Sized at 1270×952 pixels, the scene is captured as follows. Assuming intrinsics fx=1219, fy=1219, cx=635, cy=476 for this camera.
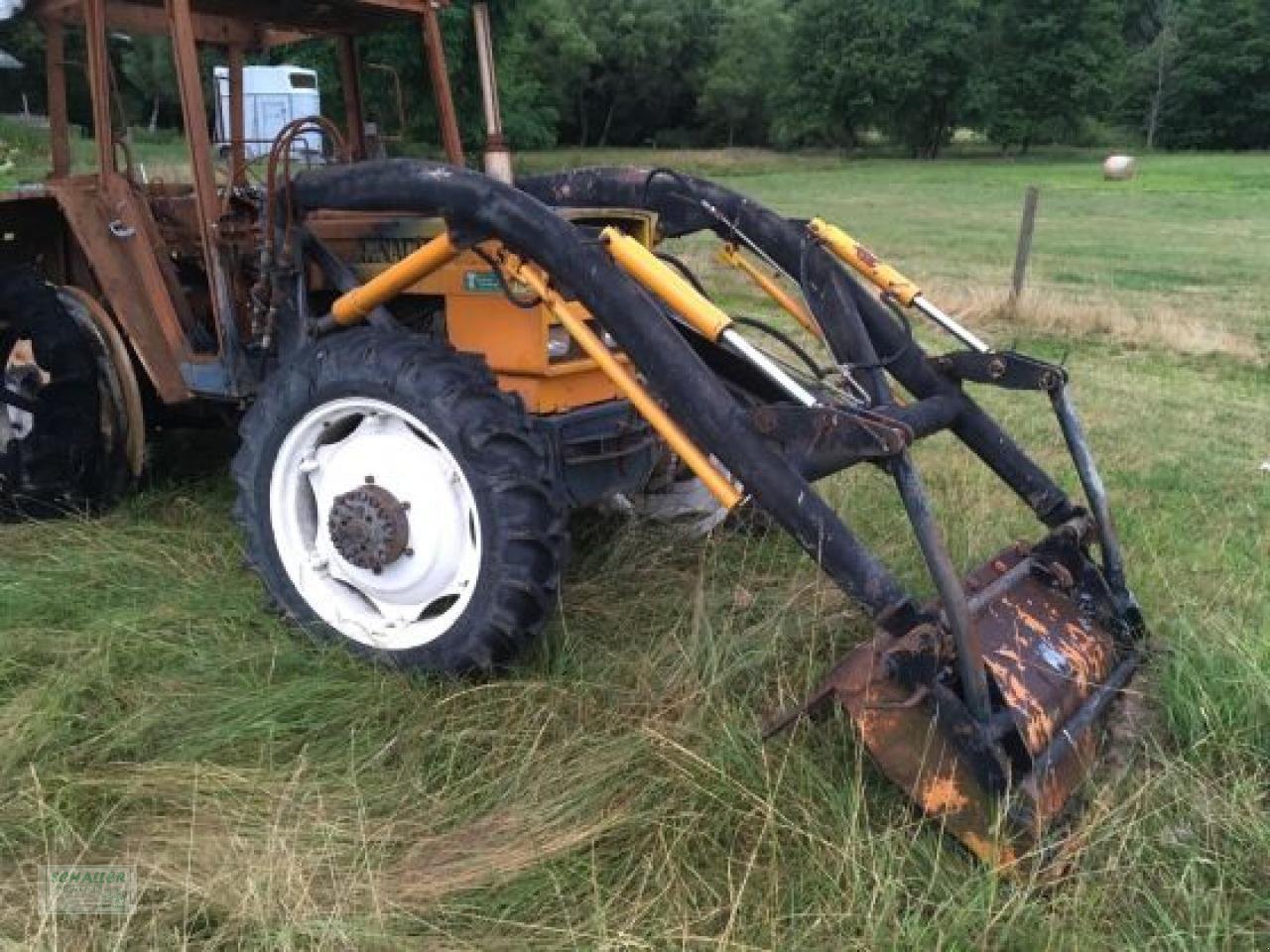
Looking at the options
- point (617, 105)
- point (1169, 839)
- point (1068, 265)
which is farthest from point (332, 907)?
point (617, 105)

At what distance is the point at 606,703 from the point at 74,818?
137 cm

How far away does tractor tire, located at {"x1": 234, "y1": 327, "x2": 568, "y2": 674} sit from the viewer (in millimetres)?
3363

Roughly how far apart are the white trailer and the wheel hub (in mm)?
1557

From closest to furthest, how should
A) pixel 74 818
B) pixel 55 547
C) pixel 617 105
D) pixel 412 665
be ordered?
pixel 74 818 < pixel 412 665 < pixel 55 547 < pixel 617 105

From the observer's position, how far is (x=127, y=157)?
4770 mm

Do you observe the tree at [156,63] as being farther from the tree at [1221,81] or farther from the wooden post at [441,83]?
the tree at [1221,81]

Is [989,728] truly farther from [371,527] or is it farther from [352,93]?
[352,93]

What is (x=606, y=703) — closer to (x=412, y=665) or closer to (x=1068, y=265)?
(x=412, y=665)

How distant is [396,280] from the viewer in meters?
3.64

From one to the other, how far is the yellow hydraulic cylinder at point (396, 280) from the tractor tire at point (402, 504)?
123mm

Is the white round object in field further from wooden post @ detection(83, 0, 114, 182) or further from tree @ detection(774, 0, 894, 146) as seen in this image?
wooden post @ detection(83, 0, 114, 182)

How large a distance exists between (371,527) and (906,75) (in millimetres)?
62846

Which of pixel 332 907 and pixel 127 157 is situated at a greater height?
pixel 127 157

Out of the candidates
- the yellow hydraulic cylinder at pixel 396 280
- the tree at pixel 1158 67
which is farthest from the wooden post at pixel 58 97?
the tree at pixel 1158 67
